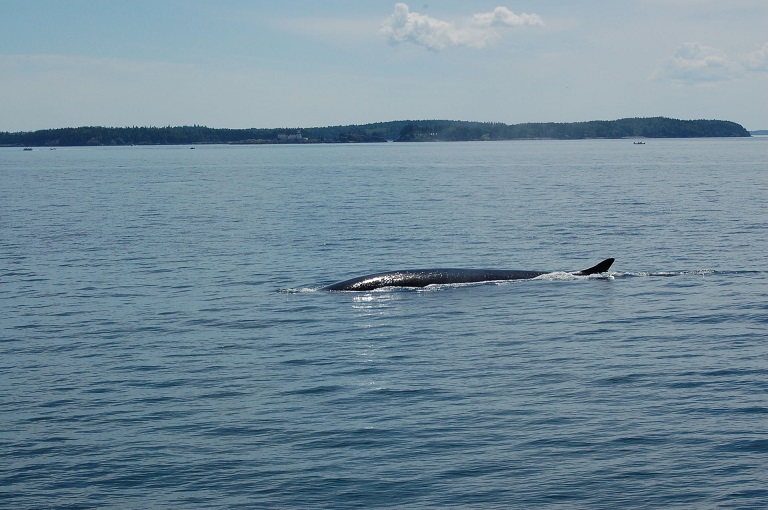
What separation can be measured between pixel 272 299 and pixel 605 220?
103 ft

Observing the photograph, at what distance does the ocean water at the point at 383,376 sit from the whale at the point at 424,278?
0.56 m

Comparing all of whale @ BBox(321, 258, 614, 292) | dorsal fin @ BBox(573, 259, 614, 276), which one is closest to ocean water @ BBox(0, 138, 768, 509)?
dorsal fin @ BBox(573, 259, 614, 276)

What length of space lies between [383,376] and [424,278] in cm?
1213

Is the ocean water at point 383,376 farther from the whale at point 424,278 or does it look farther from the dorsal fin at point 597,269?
the whale at point 424,278

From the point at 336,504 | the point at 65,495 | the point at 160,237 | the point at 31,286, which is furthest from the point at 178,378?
the point at 160,237

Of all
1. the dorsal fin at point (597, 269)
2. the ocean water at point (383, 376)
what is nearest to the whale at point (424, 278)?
the dorsal fin at point (597, 269)

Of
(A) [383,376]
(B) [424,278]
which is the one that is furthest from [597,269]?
(A) [383,376]

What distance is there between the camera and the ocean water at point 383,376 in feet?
51.3

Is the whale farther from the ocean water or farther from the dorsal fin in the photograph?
the ocean water

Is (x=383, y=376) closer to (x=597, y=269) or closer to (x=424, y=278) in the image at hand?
(x=424, y=278)

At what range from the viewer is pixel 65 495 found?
15328 mm

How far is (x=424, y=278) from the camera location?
33625mm

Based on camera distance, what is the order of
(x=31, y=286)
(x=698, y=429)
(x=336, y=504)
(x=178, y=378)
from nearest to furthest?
(x=336, y=504) < (x=698, y=429) < (x=178, y=378) < (x=31, y=286)

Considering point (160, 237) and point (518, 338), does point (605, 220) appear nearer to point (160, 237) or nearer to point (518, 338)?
point (160, 237)
